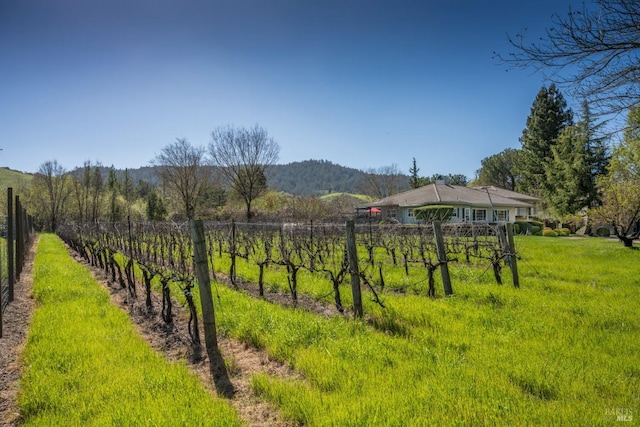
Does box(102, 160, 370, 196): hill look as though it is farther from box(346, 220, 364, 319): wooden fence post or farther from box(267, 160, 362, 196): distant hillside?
box(346, 220, 364, 319): wooden fence post

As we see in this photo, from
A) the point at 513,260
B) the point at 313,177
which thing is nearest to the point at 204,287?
the point at 513,260

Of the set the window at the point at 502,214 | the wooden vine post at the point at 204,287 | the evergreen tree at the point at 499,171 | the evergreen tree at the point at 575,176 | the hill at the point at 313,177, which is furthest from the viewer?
the hill at the point at 313,177

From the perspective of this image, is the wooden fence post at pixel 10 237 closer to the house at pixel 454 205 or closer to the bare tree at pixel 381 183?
the house at pixel 454 205

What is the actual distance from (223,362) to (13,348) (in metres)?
2.95

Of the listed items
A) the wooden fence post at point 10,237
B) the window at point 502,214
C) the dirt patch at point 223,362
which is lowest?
the dirt patch at point 223,362

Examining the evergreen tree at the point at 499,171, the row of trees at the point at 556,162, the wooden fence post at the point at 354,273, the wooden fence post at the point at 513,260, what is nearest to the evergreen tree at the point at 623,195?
the row of trees at the point at 556,162

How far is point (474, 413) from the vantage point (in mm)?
2623

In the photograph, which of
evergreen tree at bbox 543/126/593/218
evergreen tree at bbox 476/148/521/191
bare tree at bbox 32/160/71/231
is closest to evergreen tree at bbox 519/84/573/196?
evergreen tree at bbox 543/126/593/218

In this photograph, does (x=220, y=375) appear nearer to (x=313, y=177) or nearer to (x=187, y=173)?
(x=187, y=173)

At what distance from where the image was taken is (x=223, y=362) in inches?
149

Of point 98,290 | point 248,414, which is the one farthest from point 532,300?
point 98,290

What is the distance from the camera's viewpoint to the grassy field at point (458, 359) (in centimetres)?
269

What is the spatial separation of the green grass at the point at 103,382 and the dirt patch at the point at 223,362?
0.19 m

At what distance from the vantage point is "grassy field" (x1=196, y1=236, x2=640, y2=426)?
2.69 meters
